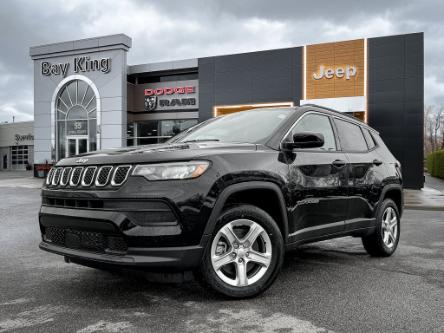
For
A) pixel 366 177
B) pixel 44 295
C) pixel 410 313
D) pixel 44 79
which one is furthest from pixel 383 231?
pixel 44 79

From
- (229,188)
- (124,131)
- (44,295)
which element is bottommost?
(44,295)

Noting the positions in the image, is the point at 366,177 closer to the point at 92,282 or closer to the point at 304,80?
the point at 92,282

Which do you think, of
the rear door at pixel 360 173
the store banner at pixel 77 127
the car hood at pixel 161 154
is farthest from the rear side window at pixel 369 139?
the store banner at pixel 77 127

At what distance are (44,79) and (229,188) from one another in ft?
95.4

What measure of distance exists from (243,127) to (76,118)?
86.4ft

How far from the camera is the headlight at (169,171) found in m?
3.26

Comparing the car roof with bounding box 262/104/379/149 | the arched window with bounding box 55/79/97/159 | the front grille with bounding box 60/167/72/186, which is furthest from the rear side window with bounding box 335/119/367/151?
the arched window with bounding box 55/79/97/159

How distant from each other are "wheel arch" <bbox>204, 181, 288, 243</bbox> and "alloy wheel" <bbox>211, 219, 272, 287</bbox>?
0.15 m

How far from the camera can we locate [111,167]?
339cm

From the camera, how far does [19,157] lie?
50094mm

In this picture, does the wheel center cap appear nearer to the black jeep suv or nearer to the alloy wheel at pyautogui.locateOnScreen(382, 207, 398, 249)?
the black jeep suv

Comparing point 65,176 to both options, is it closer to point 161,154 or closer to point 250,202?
point 161,154

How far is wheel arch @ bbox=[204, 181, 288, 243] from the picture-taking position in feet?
11.0

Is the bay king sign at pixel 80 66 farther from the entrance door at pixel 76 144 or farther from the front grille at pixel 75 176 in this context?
the front grille at pixel 75 176
